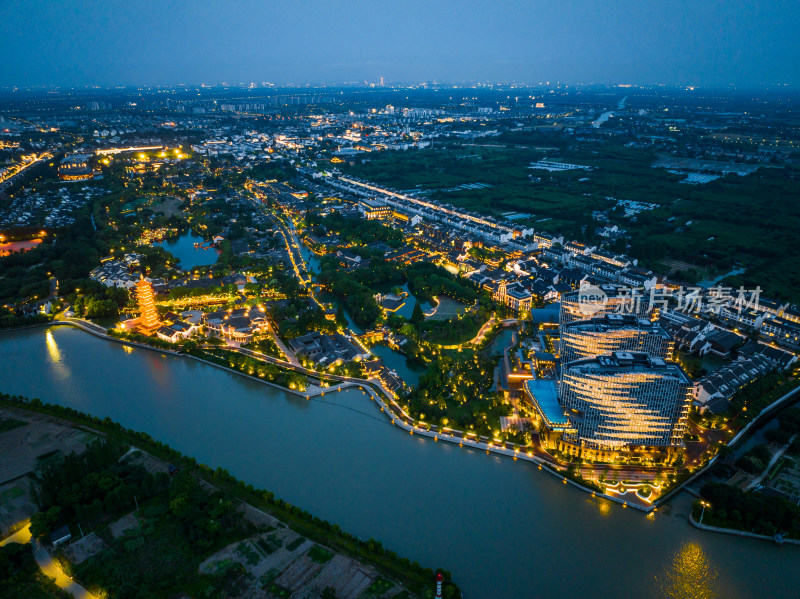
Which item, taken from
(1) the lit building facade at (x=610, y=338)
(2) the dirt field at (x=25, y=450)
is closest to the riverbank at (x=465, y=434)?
(1) the lit building facade at (x=610, y=338)

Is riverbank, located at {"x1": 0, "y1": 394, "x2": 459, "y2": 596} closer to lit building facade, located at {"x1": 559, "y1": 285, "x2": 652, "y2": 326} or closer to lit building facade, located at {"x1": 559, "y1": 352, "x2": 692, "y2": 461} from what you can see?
lit building facade, located at {"x1": 559, "y1": 352, "x2": 692, "y2": 461}

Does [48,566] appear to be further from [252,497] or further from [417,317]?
[417,317]

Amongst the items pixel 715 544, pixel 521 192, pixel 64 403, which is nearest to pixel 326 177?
pixel 521 192

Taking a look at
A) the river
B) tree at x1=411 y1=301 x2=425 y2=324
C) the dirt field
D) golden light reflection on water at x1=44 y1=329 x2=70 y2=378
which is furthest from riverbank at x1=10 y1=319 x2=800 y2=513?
the dirt field

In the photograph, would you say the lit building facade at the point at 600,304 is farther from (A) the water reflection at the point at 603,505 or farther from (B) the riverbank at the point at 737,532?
(B) the riverbank at the point at 737,532

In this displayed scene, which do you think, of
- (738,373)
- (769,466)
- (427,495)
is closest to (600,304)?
(738,373)

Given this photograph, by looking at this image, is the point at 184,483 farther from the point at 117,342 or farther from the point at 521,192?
the point at 521,192

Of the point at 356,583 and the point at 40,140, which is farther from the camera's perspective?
the point at 40,140
